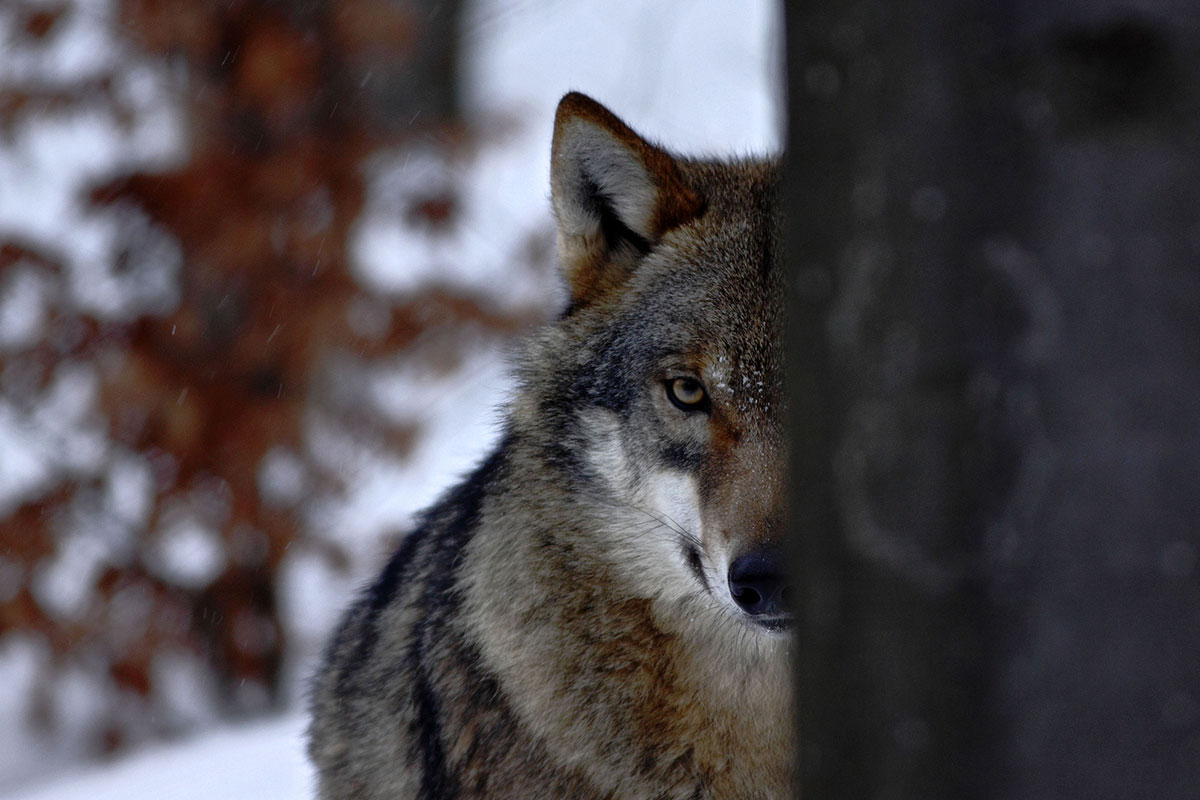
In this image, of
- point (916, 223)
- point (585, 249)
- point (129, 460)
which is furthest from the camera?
point (129, 460)

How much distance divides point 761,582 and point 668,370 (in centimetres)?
69

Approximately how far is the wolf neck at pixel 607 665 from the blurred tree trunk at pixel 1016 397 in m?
1.86

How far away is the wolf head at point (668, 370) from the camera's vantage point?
9.37 feet

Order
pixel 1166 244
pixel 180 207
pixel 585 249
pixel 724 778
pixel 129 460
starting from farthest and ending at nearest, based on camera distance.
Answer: pixel 129 460 → pixel 180 207 → pixel 585 249 → pixel 724 778 → pixel 1166 244

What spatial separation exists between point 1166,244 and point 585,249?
2.50m

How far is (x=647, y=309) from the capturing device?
3.27 meters

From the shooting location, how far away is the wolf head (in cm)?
286

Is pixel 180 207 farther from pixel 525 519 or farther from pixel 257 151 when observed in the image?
pixel 525 519

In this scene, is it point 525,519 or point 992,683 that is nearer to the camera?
point 992,683

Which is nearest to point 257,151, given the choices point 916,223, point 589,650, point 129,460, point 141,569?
point 129,460

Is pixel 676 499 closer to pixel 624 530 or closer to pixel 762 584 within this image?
pixel 624 530

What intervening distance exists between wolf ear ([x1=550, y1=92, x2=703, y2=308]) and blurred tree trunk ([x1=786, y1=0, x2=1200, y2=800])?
1.98m

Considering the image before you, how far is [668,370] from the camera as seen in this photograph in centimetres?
311

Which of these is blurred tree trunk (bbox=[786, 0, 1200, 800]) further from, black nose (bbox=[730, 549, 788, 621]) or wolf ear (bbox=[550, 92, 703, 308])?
wolf ear (bbox=[550, 92, 703, 308])
